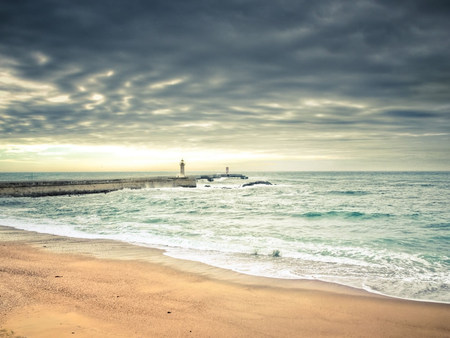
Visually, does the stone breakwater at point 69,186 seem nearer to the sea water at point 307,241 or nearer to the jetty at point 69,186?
the jetty at point 69,186

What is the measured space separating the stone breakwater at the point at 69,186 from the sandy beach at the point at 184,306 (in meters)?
33.1

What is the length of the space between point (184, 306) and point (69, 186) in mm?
38842

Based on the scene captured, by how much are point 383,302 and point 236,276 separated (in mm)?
3019

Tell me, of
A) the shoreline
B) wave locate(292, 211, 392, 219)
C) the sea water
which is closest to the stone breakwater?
the sea water

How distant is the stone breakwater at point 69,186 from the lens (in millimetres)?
35062

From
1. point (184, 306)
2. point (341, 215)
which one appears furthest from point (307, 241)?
point (341, 215)

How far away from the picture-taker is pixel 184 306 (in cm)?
520

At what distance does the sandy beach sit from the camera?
4367 mm

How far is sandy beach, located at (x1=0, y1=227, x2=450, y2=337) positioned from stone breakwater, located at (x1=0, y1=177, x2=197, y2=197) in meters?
33.1

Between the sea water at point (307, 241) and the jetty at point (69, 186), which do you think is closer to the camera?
the sea water at point (307, 241)

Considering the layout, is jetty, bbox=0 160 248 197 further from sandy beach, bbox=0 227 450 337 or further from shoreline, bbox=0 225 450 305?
sandy beach, bbox=0 227 450 337

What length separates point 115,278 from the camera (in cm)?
661

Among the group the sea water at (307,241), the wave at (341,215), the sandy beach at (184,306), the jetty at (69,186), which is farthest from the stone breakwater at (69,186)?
the sandy beach at (184,306)

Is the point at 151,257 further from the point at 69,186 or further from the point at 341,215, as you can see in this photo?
the point at 69,186
